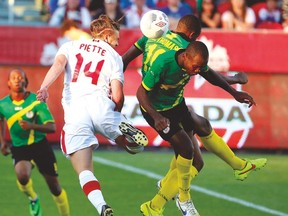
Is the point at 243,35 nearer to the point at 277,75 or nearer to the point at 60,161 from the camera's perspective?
the point at 277,75

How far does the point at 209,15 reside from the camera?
21.6m

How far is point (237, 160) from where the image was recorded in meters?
12.1

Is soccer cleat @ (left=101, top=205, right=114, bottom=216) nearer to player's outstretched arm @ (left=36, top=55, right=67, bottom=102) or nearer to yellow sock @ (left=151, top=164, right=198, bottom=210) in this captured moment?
player's outstretched arm @ (left=36, top=55, right=67, bottom=102)

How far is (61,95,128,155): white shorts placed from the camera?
10.9 metres

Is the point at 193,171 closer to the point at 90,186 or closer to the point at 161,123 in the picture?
the point at 161,123

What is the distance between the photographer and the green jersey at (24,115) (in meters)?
13.3

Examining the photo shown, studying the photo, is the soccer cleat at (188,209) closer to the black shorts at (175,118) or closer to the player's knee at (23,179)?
the black shorts at (175,118)

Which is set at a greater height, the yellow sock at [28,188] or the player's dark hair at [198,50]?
the player's dark hair at [198,50]

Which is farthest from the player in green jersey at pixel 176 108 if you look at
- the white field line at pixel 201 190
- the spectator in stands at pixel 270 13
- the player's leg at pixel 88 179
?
the spectator in stands at pixel 270 13

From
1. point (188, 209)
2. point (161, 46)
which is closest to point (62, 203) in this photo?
point (188, 209)

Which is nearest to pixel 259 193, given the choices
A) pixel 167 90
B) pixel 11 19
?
pixel 167 90

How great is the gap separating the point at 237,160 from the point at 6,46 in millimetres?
8385

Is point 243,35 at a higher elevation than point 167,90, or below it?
below

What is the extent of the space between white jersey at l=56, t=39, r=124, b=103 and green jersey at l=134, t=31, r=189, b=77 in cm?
39
